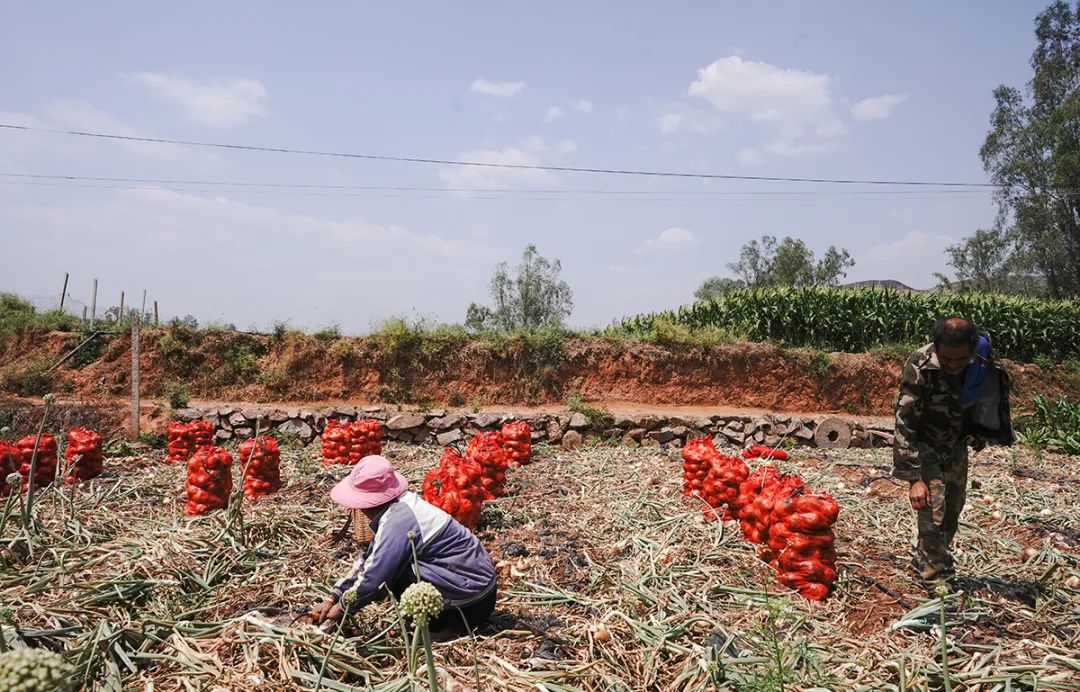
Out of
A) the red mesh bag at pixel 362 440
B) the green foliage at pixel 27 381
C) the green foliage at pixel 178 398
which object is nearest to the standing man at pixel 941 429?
the red mesh bag at pixel 362 440

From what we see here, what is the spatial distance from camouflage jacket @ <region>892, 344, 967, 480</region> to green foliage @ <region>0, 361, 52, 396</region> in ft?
48.9

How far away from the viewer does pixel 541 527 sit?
220 inches

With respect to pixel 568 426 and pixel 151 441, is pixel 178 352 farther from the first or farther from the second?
pixel 568 426

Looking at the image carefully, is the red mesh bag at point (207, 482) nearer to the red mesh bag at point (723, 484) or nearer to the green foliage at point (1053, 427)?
A: the red mesh bag at point (723, 484)

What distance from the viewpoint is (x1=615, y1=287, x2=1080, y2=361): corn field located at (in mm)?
16703

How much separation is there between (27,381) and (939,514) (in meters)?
15.7

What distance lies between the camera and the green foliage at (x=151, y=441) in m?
9.64

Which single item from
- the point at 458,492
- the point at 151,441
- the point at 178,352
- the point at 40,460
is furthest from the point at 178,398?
the point at 458,492

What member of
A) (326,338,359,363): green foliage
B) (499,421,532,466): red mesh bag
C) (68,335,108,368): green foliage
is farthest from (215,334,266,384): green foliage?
(499,421,532,466): red mesh bag

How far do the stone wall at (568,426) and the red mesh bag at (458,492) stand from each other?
16.6 feet

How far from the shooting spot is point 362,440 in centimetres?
854

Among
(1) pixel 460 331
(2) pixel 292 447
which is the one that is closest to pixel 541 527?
(2) pixel 292 447

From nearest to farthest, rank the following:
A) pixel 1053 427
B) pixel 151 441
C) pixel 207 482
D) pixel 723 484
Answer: pixel 207 482 → pixel 723 484 → pixel 151 441 → pixel 1053 427

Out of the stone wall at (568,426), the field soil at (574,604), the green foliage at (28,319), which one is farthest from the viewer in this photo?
the green foliage at (28,319)
